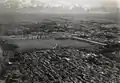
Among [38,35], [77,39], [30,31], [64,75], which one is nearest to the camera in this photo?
[64,75]

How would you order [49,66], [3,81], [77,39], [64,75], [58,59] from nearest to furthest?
[3,81]
[64,75]
[49,66]
[58,59]
[77,39]

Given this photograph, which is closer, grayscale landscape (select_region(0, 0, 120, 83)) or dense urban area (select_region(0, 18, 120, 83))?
dense urban area (select_region(0, 18, 120, 83))

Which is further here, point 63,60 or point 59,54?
point 59,54

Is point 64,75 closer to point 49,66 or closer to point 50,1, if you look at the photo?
point 49,66

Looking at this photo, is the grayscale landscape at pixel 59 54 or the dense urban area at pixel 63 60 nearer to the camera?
the dense urban area at pixel 63 60

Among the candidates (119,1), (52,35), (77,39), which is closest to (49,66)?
(77,39)

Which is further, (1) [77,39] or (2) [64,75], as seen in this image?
(1) [77,39]

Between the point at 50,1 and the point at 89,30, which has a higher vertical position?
the point at 50,1
